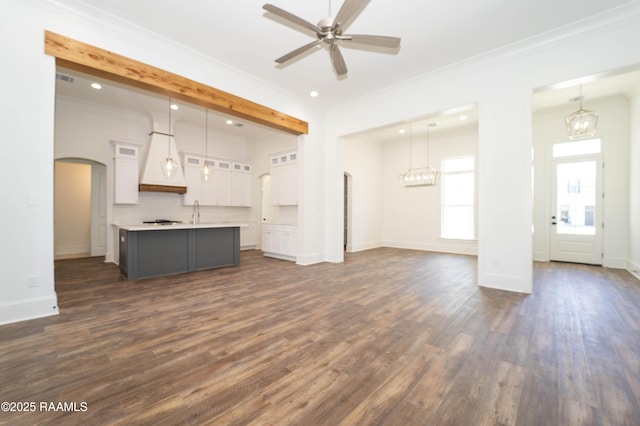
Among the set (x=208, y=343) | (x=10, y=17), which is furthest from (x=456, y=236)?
(x=10, y=17)

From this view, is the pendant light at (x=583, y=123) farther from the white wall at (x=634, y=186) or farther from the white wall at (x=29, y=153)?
the white wall at (x=29, y=153)

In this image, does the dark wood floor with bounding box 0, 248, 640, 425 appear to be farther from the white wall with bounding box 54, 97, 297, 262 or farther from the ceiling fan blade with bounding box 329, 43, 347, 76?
the white wall with bounding box 54, 97, 297, 262

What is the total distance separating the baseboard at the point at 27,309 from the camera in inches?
107

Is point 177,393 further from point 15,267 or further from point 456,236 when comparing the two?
point 456,236

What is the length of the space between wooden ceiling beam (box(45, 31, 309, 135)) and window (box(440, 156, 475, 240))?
574 centimetres

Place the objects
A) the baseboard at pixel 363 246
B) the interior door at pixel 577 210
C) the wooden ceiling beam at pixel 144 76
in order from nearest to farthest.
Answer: the wooden ceiling beam at pixel 144 76 → the interior door at pixel 577 210 → the baseboard at pixel 363 246

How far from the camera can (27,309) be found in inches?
111

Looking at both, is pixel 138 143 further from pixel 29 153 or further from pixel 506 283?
pixel 506 283

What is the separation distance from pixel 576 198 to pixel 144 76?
9.12 metres

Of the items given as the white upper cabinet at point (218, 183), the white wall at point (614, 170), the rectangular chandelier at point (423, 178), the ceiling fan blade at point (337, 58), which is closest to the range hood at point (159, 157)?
the white upper cabinet at point (218, 183)

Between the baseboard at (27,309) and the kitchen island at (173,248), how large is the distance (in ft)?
4.96

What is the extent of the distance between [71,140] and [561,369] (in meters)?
9.06

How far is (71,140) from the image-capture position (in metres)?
6.00

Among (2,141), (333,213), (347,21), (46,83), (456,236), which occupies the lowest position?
(456,236)
